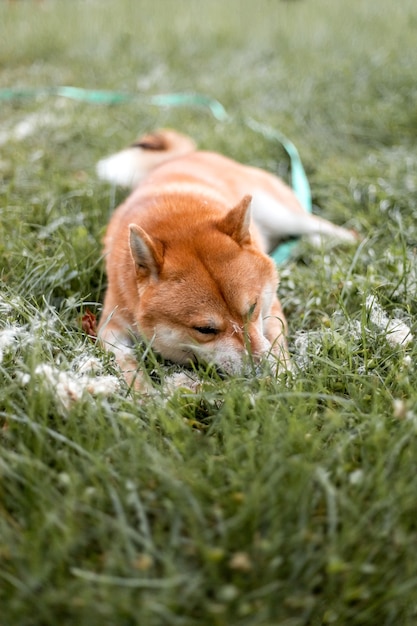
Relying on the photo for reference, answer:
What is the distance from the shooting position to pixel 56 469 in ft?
6.91

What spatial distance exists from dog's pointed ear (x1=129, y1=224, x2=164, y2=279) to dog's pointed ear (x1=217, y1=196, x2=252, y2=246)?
354mm

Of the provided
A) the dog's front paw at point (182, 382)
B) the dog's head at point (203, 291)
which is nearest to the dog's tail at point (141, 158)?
the dog's head at point (203, 291)

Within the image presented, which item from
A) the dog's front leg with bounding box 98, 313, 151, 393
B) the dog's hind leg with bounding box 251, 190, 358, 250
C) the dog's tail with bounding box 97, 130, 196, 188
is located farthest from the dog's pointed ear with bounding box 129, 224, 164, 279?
the dog's tail with bounding box 97, 130, 196, 188

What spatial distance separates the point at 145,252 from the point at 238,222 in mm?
518

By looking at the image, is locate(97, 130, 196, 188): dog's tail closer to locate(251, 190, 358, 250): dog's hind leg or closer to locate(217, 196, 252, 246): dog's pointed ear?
locate(251, 190, 358, 250): dog's hind leg

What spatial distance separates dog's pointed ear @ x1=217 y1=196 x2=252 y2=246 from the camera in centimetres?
304

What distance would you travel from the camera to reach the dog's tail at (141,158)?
4.64 m

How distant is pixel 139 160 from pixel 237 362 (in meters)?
2.57

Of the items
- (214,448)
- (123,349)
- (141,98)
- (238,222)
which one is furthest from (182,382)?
(141,98)

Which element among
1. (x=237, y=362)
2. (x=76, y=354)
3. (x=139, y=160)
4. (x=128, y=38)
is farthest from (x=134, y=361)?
(x=128, y=38)

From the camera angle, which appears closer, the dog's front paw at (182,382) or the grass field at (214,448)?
Answer: the grass field at (214,448)

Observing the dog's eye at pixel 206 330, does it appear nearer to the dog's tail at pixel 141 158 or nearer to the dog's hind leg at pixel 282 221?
the dog's hind leg at pixel 282 221

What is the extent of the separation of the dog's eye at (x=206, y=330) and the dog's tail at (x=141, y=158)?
6.93 ft

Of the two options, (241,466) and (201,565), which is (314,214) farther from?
(201,565)
